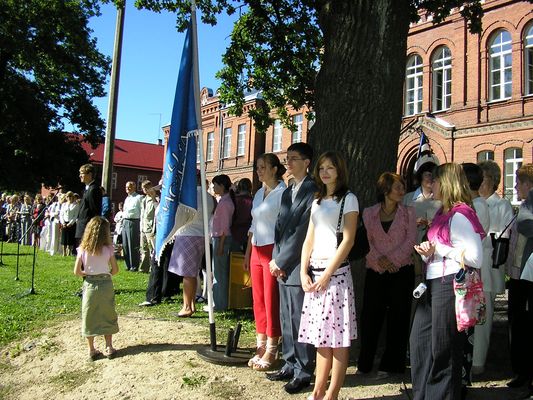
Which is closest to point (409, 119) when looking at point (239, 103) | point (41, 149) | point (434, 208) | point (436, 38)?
point (436, 38)

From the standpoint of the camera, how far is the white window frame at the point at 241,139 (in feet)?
138

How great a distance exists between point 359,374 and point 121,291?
592 centimetres

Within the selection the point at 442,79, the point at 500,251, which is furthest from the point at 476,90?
the point at 500,251

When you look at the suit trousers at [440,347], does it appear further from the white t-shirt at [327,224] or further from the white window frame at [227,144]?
the white window frame at [227,144]

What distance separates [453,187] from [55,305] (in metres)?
6.92

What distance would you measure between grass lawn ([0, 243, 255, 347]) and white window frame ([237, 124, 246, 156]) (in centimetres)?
3007

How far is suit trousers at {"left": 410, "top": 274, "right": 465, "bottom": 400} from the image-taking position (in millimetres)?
3973

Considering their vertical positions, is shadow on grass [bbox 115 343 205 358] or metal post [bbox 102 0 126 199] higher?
metal post [bbox 102 0 126 199]

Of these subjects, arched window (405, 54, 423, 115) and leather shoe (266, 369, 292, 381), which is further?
arched window (405, 54, 423, 115)

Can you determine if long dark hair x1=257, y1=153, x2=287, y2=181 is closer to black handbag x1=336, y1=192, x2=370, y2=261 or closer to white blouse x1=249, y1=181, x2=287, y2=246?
white blouse x1=249, y1=181, x2=287, y2=246

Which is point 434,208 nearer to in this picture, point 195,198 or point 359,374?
point 359,374

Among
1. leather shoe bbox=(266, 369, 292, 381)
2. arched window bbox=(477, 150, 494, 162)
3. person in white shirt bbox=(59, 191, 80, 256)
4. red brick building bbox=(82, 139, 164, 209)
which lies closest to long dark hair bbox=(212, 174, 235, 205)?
leather shoe bbox=(266, 369, 292, 381)

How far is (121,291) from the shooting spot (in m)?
9.89

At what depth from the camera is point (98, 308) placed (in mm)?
6070
